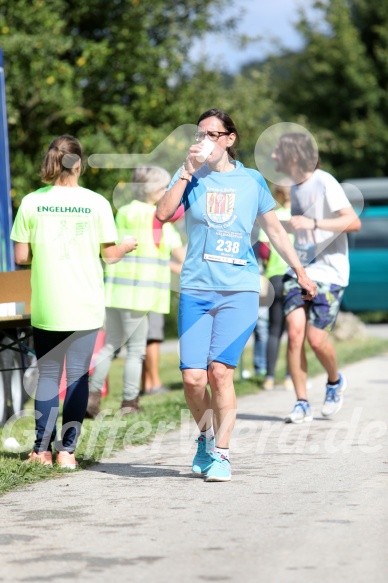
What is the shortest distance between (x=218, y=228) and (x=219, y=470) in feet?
4.17

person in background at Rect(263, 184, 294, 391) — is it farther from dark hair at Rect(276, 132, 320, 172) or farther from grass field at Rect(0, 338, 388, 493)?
dark hair at Rect(276, 132, 320, 172)

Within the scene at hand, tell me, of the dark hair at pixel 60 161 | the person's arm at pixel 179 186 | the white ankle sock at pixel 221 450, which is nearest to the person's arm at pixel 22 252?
the dark hair at pixel 60 161

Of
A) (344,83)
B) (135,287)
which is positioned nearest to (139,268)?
(135,287)

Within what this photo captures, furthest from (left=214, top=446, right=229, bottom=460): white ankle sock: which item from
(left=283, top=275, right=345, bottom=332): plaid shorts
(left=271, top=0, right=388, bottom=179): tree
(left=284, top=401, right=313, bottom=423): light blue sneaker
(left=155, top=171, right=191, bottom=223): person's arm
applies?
(left=271, top=0, right=388, bottom=179): tree

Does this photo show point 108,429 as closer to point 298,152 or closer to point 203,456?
point 203,456

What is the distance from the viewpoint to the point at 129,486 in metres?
6.46

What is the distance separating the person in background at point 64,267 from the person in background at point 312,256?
88.3 inches

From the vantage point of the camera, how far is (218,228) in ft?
21.1

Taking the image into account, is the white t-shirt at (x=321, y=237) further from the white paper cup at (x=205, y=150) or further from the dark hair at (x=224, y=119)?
the white paper cup at (x=205, y=150)

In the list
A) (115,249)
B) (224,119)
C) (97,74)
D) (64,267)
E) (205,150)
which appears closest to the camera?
(205,150)

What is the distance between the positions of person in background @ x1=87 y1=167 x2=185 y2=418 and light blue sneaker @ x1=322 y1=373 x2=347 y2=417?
5.06 feet

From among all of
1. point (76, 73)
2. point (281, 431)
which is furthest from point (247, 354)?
point (281, 431)

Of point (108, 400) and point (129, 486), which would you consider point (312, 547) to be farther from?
point (108, 400)

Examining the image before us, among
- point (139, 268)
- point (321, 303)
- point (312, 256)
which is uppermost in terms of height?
point (312, 256)
